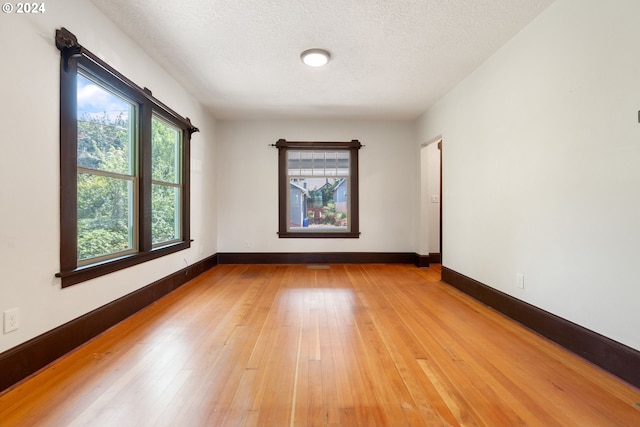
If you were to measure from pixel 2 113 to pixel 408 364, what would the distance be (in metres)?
2.79

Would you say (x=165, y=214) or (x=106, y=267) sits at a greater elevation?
(x=165, y=214)

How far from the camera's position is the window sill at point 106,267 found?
2.02m

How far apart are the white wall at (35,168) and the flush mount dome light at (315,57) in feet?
5.62

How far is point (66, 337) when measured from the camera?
6.47ft

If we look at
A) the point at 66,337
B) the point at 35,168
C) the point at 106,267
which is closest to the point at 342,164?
the point at 106,267

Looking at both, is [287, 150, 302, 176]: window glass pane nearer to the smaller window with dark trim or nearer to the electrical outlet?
the smaller window with dark trim

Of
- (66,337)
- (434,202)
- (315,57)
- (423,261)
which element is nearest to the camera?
(66,337)

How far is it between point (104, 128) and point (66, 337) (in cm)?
170

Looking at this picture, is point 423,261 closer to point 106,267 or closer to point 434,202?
point 434,202

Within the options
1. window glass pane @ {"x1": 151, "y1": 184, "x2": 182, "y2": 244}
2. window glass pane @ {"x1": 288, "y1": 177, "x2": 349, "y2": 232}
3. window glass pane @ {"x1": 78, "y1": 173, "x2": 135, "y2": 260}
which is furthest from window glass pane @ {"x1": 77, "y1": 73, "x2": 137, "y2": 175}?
window glass pane @ {"x1": 288, "y1": 177, "x2": 349, "y2": 232}

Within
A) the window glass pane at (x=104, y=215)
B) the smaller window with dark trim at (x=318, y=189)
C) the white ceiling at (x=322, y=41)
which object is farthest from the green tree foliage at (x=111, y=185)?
the smaller window with dark trim at (x=318, y=189)

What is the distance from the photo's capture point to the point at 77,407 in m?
1.43

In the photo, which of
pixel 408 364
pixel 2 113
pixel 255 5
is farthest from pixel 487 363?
pixel 2 113

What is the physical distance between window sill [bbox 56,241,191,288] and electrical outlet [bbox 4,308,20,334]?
12.4 inches
